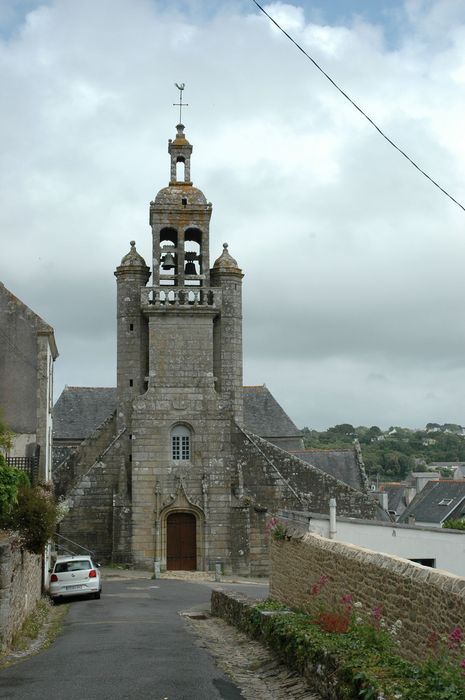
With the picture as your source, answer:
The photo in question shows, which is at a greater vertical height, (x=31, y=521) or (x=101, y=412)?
(x=101, y=412)

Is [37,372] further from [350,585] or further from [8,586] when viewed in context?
[350,585]

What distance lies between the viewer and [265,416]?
51.2 meters

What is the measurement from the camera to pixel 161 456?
3406cm

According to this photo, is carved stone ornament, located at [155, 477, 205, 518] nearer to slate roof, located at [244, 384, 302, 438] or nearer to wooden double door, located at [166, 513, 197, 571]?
wooden double door, located at [166, 513, 197, 571]

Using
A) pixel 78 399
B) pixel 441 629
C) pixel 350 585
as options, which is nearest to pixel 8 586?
pixel 350 585

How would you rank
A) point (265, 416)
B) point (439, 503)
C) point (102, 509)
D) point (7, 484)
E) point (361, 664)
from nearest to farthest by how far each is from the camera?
point (361, 664)
point (7, 484)
point (102, 509)
point (265, 416)
point (439, 503)

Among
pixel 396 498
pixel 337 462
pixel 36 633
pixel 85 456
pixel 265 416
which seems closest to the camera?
pixel 36 633

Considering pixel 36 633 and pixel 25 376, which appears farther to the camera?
pixel 25 376

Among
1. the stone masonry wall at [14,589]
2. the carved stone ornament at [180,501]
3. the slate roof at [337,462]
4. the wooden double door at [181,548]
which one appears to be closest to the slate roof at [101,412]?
the slate roof at [337,462]

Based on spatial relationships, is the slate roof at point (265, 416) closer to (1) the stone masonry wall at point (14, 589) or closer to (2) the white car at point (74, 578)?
(2) the white car at point (74, 578)

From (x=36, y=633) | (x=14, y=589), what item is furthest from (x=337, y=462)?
(x=14, y=589)

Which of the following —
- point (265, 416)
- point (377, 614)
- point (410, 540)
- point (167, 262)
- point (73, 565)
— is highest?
point (167, 262)

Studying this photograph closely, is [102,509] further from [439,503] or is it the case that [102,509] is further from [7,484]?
[439,503]

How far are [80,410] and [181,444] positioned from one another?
16518 millimetres
